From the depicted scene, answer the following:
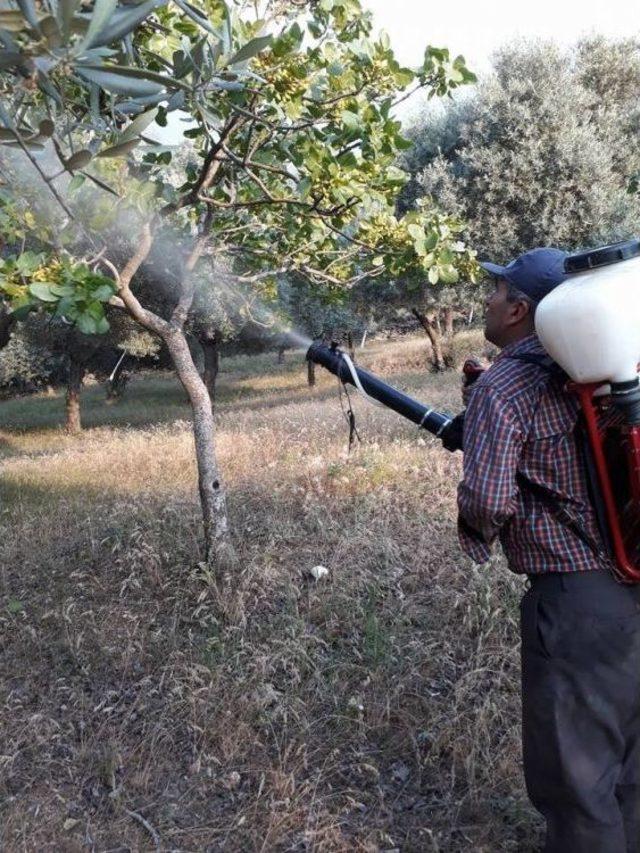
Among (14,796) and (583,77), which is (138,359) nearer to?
(583,77)

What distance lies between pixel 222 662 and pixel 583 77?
16.3 meters

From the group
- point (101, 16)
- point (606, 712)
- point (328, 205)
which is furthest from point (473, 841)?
point (328, 205)

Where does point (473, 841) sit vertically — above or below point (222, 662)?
below

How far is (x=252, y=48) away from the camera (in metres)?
1.91

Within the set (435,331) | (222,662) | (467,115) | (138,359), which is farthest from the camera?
(138,359)

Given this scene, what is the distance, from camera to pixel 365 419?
9.91 metres

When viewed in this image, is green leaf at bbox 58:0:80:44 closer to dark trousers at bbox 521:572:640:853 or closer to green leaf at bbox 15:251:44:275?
green leaf at bbox 15:251:44:275

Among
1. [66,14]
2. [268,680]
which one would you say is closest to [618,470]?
[66,14]

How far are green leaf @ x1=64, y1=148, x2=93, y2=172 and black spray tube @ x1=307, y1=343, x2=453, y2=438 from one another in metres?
1.22

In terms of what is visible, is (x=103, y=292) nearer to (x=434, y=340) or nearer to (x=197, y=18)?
(x=197, y=18)

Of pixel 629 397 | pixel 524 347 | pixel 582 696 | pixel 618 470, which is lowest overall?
pixel 582 696

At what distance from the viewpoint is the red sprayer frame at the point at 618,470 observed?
1.93 m

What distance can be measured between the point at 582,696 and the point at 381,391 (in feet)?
4.04

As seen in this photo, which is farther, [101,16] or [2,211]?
[2,211]
